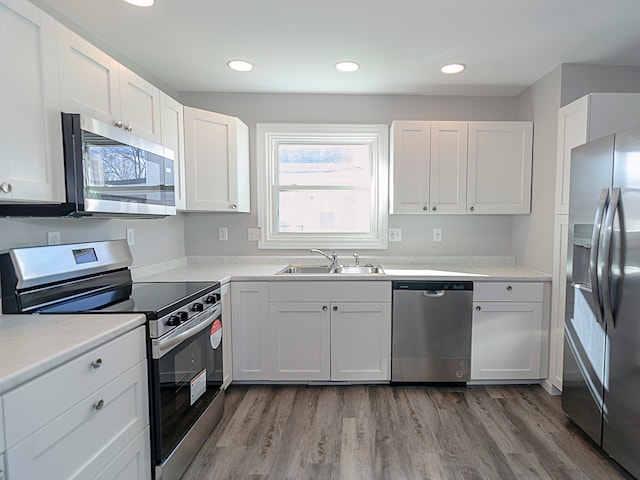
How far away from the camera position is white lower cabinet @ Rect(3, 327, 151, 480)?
884 millimetres

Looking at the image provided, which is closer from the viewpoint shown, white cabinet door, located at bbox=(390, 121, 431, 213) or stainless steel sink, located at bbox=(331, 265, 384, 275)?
white cabinet door, located at bbox=(390, 121, 431, 213)

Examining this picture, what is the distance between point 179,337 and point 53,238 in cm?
84

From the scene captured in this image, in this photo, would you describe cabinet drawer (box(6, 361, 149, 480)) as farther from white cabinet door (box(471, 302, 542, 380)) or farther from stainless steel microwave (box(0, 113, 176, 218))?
white cabinet door (box(471, 302, 542, 380))

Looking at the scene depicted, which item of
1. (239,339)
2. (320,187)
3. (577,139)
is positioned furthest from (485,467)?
(320,187)

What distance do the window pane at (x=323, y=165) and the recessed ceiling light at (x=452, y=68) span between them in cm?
91

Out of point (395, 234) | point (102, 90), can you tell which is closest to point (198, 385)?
point (102, 90)

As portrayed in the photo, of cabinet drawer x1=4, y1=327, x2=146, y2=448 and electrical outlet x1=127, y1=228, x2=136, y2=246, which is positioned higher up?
electrical outlet x1=127, y1=228, x2=136, y2=246

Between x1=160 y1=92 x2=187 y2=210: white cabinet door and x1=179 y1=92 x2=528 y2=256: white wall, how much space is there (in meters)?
0.60

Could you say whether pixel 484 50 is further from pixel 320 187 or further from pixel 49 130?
pixel 49 130

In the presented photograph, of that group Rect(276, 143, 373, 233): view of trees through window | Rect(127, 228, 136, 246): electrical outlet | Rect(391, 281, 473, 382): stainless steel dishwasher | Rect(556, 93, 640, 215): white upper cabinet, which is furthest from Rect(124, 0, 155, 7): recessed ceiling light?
Rect(556, 93, 640, 215): white upper cabinet

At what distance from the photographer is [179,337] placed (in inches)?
62.6

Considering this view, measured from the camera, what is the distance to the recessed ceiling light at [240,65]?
2.39 meters

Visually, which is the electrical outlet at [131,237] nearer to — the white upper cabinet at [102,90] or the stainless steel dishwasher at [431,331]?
the white upper cabinet at [102,90]

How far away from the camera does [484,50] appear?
2.20m
